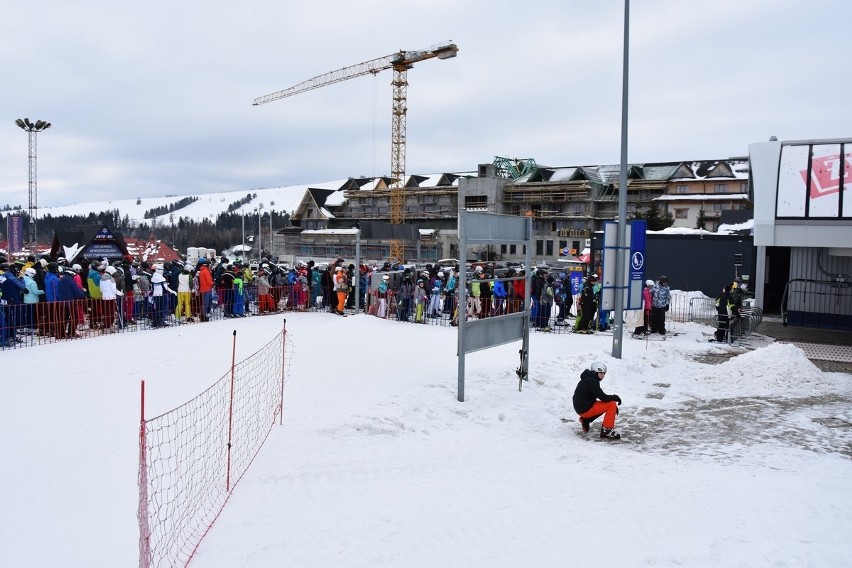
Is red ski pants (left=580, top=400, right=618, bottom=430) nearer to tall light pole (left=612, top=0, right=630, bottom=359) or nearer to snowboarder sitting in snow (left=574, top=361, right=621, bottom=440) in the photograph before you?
snowboarder sitting in snow (left=574, top=361, right=621, bottom=440)

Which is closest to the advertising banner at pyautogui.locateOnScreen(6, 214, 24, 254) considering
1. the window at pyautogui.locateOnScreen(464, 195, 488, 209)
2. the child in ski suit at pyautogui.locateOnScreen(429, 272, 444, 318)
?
the child in ski suit at pyautogui.locateOnScreen(429, 272, 444, 318)

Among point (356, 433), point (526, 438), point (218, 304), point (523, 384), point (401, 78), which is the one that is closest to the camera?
point (356, 433)

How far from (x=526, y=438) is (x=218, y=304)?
13.7 meters

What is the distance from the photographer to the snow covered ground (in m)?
5.37

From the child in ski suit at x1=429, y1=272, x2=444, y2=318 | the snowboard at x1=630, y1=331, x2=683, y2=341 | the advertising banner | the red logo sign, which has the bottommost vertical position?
the snowboard at x1=630, y1=331, x2=683, y2=341

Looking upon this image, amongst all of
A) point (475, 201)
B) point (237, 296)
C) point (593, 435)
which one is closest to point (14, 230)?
point (237, 296)

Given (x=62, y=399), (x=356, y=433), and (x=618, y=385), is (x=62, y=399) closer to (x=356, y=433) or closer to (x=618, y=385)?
(x=356, y=433)

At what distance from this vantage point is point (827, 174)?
18.2 metres

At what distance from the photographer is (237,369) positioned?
11.8 m

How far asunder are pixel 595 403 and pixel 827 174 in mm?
14002

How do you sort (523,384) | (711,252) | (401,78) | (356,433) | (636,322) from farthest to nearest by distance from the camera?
(401,78) → (711,252) → (636,322) → (523,384) → (356,433)

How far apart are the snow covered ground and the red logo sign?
7627 mm

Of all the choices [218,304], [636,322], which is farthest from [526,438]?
[218,304]

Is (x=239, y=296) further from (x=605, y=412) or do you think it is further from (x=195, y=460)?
(x=605, y=412)
